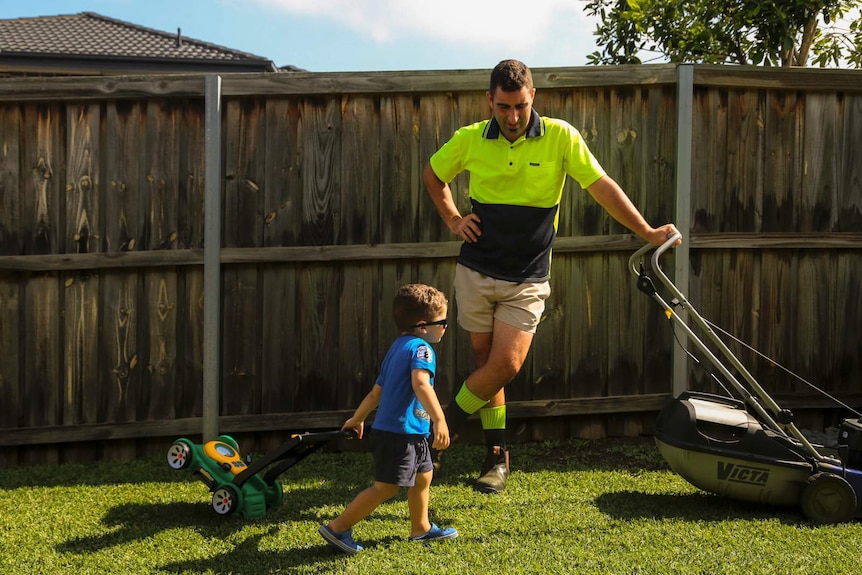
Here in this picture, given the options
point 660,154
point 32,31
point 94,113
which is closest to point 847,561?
point 660,154

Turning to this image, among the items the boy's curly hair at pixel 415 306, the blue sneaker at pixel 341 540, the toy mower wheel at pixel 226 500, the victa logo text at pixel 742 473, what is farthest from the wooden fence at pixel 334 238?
the blue sneaker at pixel 341 540

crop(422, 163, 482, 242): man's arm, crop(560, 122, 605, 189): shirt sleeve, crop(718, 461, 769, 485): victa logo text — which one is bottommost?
crop(718, 461, 769, 485): victa logo text

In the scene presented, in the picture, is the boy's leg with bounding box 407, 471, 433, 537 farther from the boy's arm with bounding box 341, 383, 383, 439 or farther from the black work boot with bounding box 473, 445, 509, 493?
the black work boot with bounding box 473, 445, 509, 493

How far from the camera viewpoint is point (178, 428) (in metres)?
4.93

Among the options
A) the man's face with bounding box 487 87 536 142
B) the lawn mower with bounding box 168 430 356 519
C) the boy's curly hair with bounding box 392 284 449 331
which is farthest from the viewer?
the man's face with bounding box 487 87 536 142

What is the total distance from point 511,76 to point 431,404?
4.77 feet

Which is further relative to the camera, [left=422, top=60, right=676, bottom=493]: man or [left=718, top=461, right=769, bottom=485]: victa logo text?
[left=422, top=60, right=676, bottom=493]: man

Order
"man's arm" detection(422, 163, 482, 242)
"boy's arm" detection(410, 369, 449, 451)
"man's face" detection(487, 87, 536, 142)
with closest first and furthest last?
"boy's arm" detection(410, 369, 449, 451) → "man's face" detection(487, 87, 536, 142) → "man's arm" detection(422, 163, 482, 242)

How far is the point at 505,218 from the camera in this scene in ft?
13.5

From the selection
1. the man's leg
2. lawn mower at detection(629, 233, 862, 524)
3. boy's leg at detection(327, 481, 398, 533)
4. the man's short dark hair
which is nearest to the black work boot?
the man's leg

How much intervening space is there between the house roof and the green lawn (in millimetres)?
9811

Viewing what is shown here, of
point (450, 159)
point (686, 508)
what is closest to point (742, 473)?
point (686, 508)

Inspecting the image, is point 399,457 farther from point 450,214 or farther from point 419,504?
point 450,214

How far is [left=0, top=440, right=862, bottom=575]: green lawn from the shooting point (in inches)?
128
